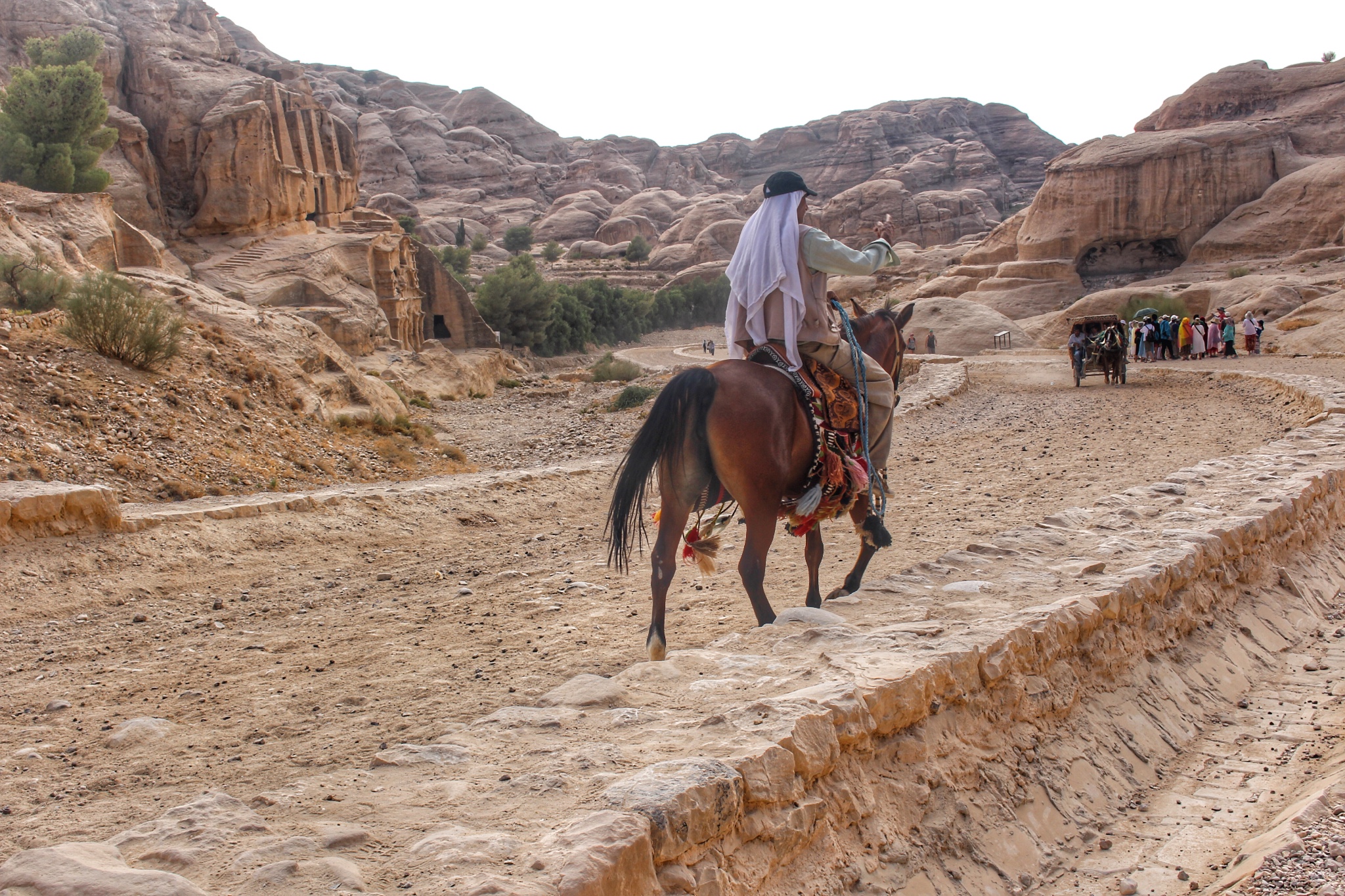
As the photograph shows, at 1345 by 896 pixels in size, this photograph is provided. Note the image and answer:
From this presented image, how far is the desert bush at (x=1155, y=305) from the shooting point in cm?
3153

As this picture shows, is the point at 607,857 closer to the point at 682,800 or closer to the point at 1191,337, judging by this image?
the point at 682,800

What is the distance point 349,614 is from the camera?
5859mm

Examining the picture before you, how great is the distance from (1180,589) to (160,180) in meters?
32.2

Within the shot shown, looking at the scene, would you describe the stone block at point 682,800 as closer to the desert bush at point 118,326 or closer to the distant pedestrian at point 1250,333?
the desert bush at point 118,326

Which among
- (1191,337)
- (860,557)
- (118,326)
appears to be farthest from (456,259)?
(860,557)

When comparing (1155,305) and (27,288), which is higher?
(27,288)

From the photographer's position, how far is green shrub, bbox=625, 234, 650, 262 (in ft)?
250

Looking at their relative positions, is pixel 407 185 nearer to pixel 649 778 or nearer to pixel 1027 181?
pixel 1027 181

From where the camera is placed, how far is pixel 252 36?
94.6 m

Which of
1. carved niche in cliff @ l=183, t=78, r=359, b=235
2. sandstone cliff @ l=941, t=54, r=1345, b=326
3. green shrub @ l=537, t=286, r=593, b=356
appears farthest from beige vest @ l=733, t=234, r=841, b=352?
sandstone cliff @ l=941, t=54, r=1345, b=326

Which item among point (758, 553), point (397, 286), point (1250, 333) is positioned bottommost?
point (758, 553)

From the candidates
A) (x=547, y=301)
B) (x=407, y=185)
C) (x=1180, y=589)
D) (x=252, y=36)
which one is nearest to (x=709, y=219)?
(x=407, y=185)

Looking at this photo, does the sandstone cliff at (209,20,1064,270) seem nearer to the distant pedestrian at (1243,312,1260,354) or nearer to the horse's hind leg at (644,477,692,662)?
the distant pedestrian at (1243,312,1260,354)

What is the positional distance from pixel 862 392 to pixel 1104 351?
56.5ft
